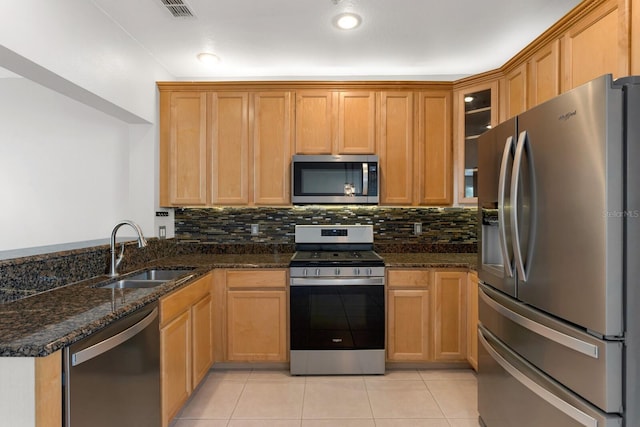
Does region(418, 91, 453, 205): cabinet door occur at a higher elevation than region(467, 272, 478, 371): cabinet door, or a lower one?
higher

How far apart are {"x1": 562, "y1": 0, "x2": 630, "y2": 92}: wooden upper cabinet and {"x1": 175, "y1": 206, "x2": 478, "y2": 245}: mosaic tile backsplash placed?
1.56 metres

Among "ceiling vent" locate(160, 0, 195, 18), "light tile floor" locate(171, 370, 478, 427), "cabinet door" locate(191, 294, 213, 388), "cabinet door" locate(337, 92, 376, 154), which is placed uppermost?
"ceiling vent" locate(160, 0, 195, 18)

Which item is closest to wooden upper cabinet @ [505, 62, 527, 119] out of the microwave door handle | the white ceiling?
the white ceiling

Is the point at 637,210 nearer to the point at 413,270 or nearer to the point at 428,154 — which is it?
the point at 413,270

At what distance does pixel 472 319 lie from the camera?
2697mm

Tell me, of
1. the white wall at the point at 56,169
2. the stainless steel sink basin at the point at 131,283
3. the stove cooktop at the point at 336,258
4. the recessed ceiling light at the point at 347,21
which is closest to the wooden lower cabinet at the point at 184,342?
the stainless steel sink basin at the point at 131,283

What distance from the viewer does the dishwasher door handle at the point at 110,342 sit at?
1.22m

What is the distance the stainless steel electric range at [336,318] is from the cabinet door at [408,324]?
0.11 m

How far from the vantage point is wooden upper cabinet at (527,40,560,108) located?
217 cm

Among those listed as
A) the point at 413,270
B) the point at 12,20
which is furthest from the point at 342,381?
the point at 12,20

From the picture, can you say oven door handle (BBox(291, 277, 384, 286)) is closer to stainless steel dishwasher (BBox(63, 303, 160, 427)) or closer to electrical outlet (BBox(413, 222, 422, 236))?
electrical outlet (BBox(413, 222, 422, 236))

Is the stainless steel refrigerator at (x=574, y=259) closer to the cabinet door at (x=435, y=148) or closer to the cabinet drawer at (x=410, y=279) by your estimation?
the cabinet drawer at (x=410, y=279)

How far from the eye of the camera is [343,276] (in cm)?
270

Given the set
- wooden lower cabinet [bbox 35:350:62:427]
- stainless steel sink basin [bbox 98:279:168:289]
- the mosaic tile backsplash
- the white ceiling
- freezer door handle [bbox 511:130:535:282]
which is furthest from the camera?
the mosaic tile backsplash
